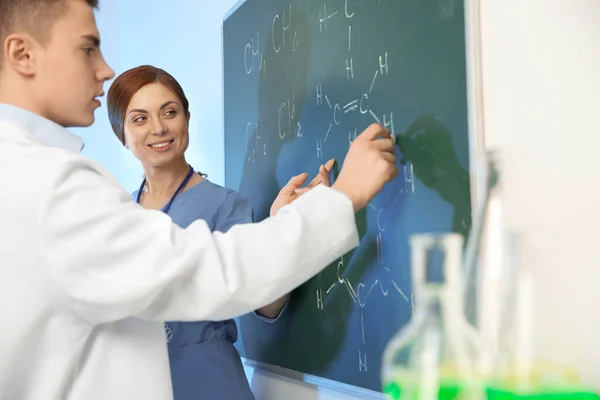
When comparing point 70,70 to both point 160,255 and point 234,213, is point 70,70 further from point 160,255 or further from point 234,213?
point 234,213

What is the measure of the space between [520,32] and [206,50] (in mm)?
1570

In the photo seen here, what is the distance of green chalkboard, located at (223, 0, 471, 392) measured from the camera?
3.75 ft

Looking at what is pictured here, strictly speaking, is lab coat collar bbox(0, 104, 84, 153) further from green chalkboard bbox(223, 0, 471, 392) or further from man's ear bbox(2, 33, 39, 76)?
green chalkboard bbox(223, 0, 471, 392)

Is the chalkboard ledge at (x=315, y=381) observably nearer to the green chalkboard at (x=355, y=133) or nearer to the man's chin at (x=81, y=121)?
the green chalkboard at (x=355, y=133)

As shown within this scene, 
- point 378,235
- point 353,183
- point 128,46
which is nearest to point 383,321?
point 378,235

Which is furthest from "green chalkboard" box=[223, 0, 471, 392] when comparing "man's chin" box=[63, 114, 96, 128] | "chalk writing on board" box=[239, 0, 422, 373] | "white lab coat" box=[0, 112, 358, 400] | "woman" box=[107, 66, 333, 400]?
"man's chin" box=[63, 114, 96, 128]

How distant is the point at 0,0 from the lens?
1073 millimetres

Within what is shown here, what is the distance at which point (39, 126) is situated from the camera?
42.6 inches

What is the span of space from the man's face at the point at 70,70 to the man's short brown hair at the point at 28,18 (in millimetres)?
13

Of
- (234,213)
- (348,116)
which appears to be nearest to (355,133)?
(348,116)

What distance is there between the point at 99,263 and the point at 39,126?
1.05 feet

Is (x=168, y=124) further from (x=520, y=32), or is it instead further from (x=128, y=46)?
(x=128, y=46)

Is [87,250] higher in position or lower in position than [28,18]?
lower

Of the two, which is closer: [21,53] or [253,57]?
[21,53]
